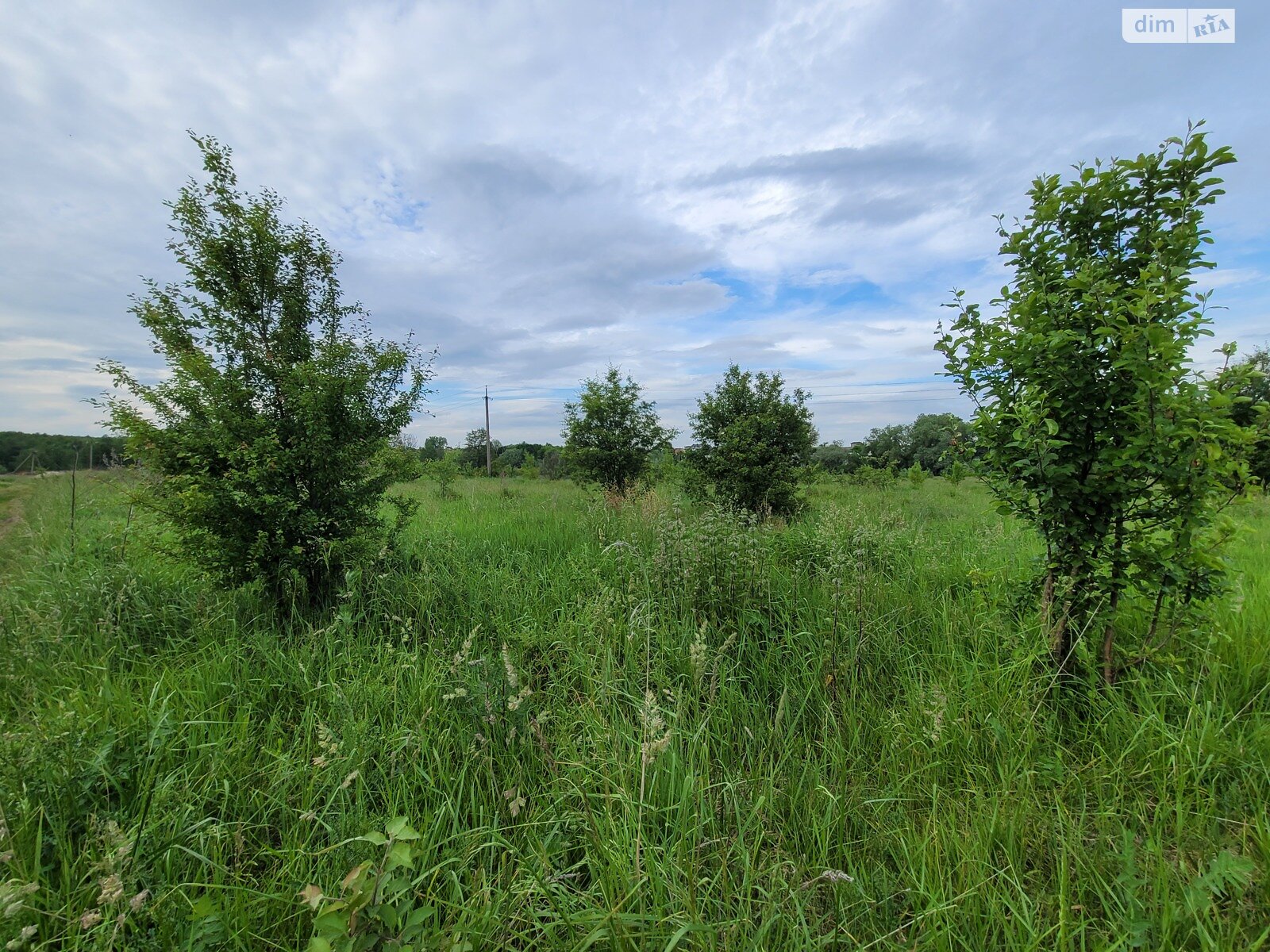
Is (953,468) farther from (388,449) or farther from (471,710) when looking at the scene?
(388,449)

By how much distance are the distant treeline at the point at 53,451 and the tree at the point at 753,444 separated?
7.87 meters

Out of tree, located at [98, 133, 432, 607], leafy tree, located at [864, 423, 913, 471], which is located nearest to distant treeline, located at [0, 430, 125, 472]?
tree, located at [98, 133, 432, 607]

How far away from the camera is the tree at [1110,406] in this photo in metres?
2.12

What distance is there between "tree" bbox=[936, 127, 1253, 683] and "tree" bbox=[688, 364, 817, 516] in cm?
576

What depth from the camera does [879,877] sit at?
1624 mm

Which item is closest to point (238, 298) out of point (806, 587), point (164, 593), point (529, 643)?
point (164, 593)

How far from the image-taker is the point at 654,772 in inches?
79.1

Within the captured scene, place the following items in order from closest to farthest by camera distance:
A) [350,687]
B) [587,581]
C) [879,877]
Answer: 1. [879,877]
2. [350,687]
3. [587,581]

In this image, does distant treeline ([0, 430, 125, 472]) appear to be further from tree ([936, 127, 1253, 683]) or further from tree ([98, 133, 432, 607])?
tree ([936, 127, 1253, 683])

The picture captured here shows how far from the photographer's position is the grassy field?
1.46 meters

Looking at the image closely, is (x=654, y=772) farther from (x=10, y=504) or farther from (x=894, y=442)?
(x=894, y=442)

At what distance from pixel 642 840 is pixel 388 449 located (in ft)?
12.5

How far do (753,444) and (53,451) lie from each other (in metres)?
32.8

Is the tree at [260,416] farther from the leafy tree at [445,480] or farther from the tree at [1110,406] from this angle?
the leafy tree at [445,480]
